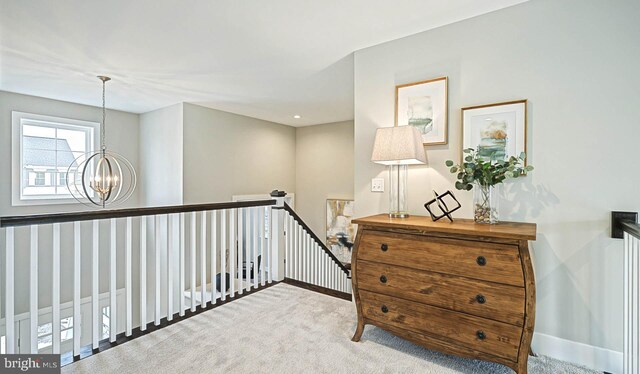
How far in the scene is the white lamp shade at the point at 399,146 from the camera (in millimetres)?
2098

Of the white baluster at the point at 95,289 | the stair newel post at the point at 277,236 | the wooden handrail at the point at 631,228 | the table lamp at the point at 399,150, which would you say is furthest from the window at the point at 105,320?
the wooden handrail at the point at 631,228

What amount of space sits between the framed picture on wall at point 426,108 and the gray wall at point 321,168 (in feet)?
10.4

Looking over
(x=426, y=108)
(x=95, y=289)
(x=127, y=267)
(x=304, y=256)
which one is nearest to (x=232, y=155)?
(x=304, y=256)

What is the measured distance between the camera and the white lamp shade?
2.10 m

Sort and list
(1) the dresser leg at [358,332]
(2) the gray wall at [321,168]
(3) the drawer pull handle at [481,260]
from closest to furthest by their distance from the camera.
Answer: (3) the drawer pull handle at [481,260], (1) the dresser leg at [358,332], (2) the gray wall at [321,168]

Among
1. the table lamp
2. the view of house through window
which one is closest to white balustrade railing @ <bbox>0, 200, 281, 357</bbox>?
the view of house through window

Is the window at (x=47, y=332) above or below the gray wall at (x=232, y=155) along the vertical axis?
below

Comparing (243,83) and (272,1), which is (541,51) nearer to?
(272,1)

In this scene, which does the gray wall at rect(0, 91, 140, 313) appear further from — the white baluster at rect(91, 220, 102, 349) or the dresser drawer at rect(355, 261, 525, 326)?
the dresser drawer at rect(355, 261, 525, 326)

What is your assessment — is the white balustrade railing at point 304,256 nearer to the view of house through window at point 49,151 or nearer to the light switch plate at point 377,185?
the light switch plate at point 377,185

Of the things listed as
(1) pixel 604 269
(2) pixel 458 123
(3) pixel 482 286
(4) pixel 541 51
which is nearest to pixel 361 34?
(2) pixel 458 123

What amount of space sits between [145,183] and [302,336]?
171 inches

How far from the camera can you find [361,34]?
98.6 inches

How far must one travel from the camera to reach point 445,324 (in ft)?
5.91
